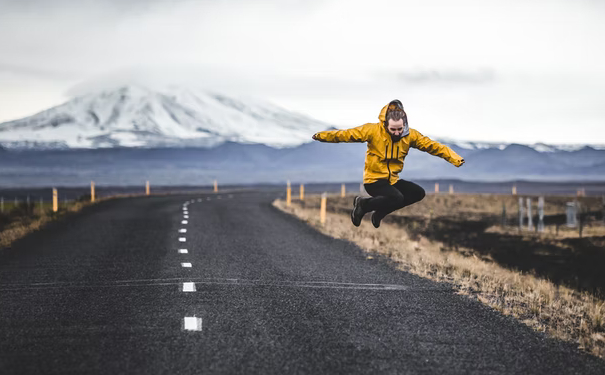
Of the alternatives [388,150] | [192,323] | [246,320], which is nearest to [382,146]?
[388,150]

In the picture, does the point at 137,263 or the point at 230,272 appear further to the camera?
the point at 137,263

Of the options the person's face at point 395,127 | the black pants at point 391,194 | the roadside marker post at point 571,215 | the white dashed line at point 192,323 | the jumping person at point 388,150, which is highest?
the person's face at point 395,127

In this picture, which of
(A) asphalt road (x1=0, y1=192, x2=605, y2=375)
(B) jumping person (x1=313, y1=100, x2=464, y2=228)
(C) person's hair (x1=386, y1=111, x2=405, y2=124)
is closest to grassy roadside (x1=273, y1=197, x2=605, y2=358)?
(A) asphalt road (x1=0, y1=192, x2=605, y2=375)

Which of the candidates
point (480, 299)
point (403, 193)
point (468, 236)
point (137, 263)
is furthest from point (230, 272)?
point (468, 236)

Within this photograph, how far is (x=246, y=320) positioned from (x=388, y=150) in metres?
2.46

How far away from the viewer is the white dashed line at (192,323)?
25.1 feet

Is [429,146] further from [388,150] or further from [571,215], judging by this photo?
[571,215]

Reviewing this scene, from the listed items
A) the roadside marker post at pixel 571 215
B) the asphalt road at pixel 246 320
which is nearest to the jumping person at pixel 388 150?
the asphalt road at pixel 246 320

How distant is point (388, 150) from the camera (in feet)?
24.5

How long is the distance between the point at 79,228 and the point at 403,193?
15190 mm

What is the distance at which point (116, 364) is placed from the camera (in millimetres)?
6270

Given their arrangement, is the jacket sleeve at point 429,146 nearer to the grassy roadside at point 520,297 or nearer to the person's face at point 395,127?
the person's face at point 395,127

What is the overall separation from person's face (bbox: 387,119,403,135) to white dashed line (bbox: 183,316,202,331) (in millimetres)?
2813

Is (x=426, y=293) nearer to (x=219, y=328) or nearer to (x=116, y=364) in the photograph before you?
(x=219, y=328)
